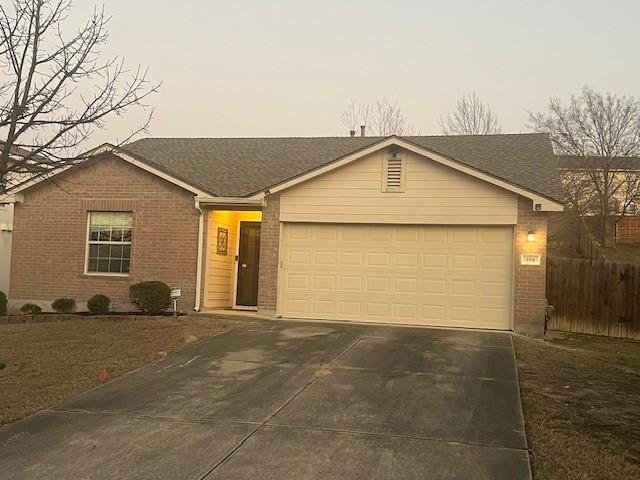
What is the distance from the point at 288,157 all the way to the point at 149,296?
6001 millimetres

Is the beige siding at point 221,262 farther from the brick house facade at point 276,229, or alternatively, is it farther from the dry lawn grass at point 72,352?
the dry lawn grass at point 72,352

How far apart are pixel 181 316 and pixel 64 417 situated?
677 centimetres

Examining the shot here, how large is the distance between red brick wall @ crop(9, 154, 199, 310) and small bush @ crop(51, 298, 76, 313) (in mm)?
185

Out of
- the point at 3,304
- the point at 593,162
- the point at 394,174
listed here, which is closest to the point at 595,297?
the point at 394,174

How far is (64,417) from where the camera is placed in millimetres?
6402

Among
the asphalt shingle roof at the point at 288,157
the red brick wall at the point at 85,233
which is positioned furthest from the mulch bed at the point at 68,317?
the asphalt shingle roof at the point at 288,157

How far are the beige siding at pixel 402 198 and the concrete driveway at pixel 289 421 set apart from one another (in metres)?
3.86

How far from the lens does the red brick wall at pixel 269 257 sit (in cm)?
1348

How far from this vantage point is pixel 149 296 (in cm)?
Answer: 1314

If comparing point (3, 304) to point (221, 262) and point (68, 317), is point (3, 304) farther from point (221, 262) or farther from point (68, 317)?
point (221, 262)

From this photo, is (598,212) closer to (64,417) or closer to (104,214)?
(104,214)

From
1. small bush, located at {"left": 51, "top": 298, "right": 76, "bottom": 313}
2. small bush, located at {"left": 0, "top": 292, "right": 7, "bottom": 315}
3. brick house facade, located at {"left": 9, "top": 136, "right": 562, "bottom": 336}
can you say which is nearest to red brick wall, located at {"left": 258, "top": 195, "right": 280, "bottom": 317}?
brick house facade, located at {"left": 9, "top": 136, "right": 562, "bottom": 336}

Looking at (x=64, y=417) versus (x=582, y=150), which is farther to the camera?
(x=582, y=150)

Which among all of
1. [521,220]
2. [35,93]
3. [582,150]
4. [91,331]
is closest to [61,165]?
[35,93]
